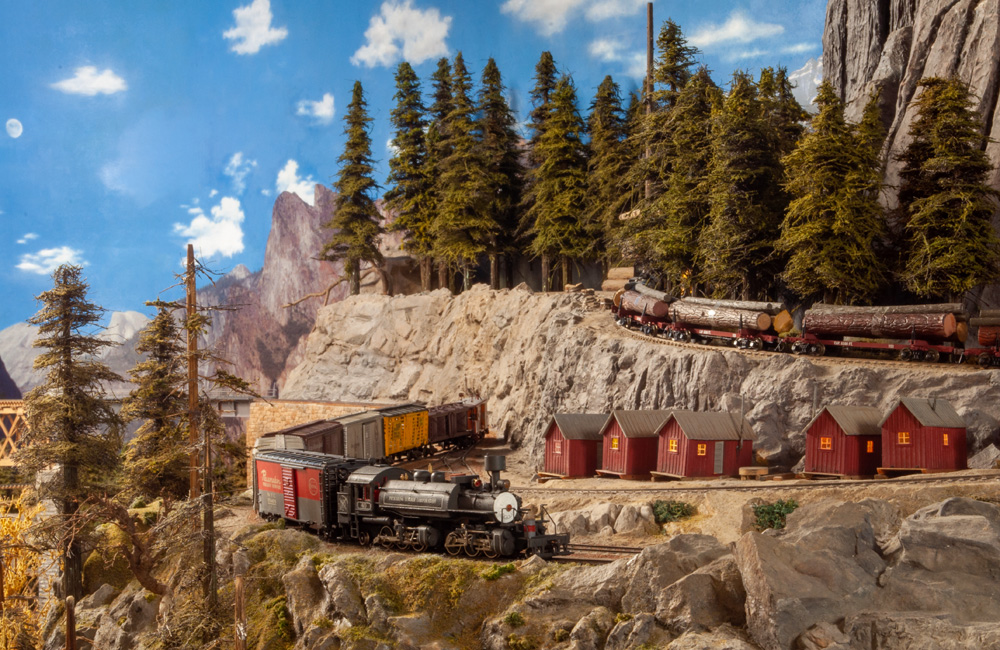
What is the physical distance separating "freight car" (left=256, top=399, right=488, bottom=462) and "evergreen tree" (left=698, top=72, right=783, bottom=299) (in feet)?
48.5

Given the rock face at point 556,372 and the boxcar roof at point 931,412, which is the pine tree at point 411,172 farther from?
the boxcar roof at point 931,412

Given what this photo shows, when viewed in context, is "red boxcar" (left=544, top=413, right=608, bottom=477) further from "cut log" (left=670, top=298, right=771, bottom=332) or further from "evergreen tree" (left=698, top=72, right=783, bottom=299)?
"evergreen tree" (left=698, top=72, right=783, bottom=299)

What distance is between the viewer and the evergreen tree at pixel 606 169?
45.3m

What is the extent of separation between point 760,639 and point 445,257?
126 feet

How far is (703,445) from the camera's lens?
26469 mm

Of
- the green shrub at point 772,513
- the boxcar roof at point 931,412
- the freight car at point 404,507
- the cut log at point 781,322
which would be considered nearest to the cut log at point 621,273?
the cut log at point 781,322

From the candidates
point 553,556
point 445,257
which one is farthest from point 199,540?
point 445,257

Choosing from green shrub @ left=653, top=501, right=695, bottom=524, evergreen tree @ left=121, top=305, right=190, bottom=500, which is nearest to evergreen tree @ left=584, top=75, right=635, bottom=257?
green shrub @ left=653, top=501, right=695, bottom=524

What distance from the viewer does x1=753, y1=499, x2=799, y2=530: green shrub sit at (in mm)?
21953

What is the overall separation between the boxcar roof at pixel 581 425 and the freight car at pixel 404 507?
654 cm

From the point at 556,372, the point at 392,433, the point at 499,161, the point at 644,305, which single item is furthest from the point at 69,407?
the point at 499,161

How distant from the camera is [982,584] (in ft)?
46.7

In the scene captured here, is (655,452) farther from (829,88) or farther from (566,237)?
(566,237)

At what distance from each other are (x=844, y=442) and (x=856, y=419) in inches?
38.2
